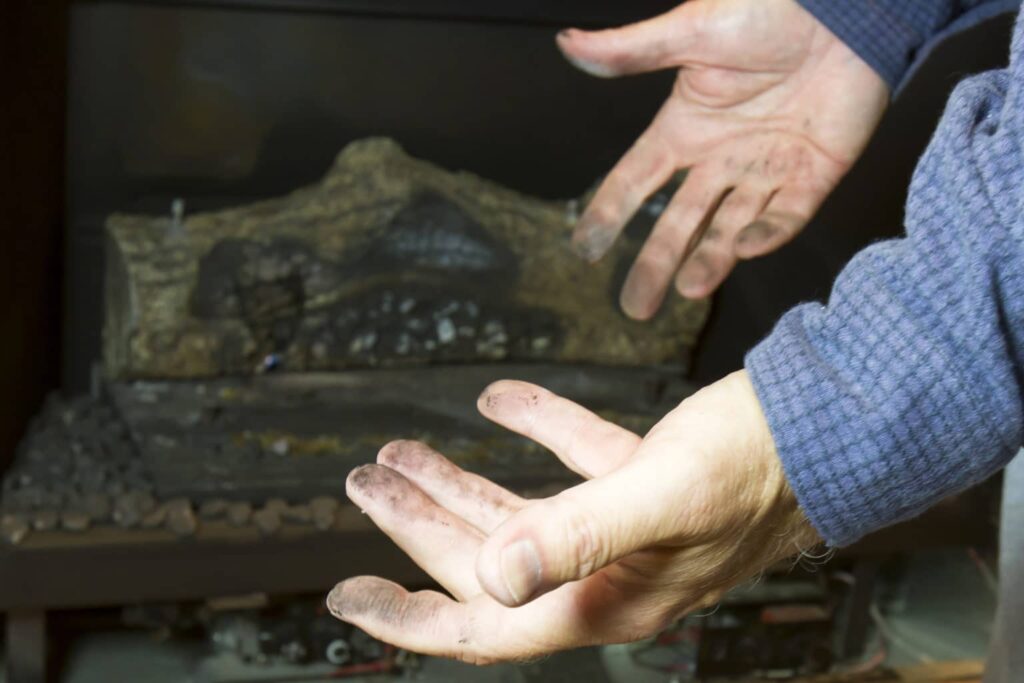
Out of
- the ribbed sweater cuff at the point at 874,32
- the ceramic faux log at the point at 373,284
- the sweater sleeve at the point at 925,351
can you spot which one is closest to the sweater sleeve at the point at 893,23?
the ribbed sweater cuff at the point at 874,32

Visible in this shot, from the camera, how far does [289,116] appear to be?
1504 millimetres

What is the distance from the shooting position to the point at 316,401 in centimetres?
141

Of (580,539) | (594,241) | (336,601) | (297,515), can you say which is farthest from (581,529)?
(297,515)

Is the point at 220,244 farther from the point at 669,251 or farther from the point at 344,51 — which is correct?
the point at 669,251

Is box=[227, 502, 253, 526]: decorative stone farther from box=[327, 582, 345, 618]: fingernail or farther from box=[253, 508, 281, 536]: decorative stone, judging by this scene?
box=[327, 582, 345, 618]: fingernail

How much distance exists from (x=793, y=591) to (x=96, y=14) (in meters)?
1.16

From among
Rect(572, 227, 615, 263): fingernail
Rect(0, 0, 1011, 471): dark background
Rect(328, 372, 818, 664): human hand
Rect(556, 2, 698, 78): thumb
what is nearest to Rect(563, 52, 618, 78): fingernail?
Rect(556, 2, 698, 78): thumb

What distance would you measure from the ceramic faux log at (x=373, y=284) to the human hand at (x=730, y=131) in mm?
613

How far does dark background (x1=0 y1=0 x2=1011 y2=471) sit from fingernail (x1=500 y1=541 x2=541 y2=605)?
3.42 feet

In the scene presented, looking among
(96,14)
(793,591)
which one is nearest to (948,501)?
(793,591)

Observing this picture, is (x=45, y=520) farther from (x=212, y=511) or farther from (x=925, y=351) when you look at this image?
(x=925, y=351)

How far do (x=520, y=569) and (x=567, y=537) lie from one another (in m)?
0.02

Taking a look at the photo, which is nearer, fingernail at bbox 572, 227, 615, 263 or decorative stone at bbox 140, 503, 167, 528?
fingernail at bbox 572, 227, 615, 263

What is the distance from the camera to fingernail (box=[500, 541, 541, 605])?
1.36ft
